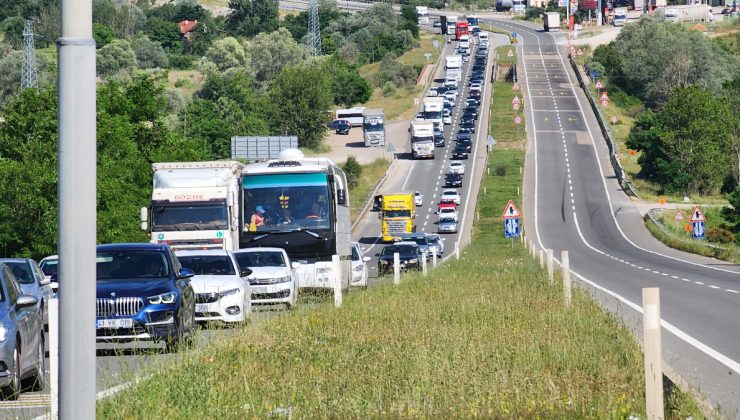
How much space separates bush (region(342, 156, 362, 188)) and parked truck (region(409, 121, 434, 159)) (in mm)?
6499

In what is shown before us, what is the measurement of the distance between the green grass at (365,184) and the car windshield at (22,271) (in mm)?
62696

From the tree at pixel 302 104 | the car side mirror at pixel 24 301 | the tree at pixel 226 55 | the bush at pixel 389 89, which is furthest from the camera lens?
the tree at pixel 226 55

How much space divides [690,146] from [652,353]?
312 ft

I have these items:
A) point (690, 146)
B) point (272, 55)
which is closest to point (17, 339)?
point (690, 146)

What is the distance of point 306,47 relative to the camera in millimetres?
173750

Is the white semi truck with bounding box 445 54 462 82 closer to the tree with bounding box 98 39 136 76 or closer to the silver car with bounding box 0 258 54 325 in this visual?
the tree with bounding box 98 39 136 76

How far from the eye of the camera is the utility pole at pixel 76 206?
16.9 ft

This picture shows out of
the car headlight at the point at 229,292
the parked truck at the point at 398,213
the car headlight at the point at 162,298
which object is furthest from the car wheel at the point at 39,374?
the parked truck at the point at 398,213

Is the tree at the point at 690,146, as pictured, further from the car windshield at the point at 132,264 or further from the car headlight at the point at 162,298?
the car headlight at the point at 162,298

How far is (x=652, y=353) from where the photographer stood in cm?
931

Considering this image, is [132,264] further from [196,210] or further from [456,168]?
[456,168]

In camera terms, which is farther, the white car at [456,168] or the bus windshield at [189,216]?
the white car at [456,168]

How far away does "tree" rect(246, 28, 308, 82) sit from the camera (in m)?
162

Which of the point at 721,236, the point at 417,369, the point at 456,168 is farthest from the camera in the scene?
the point at 456,168
